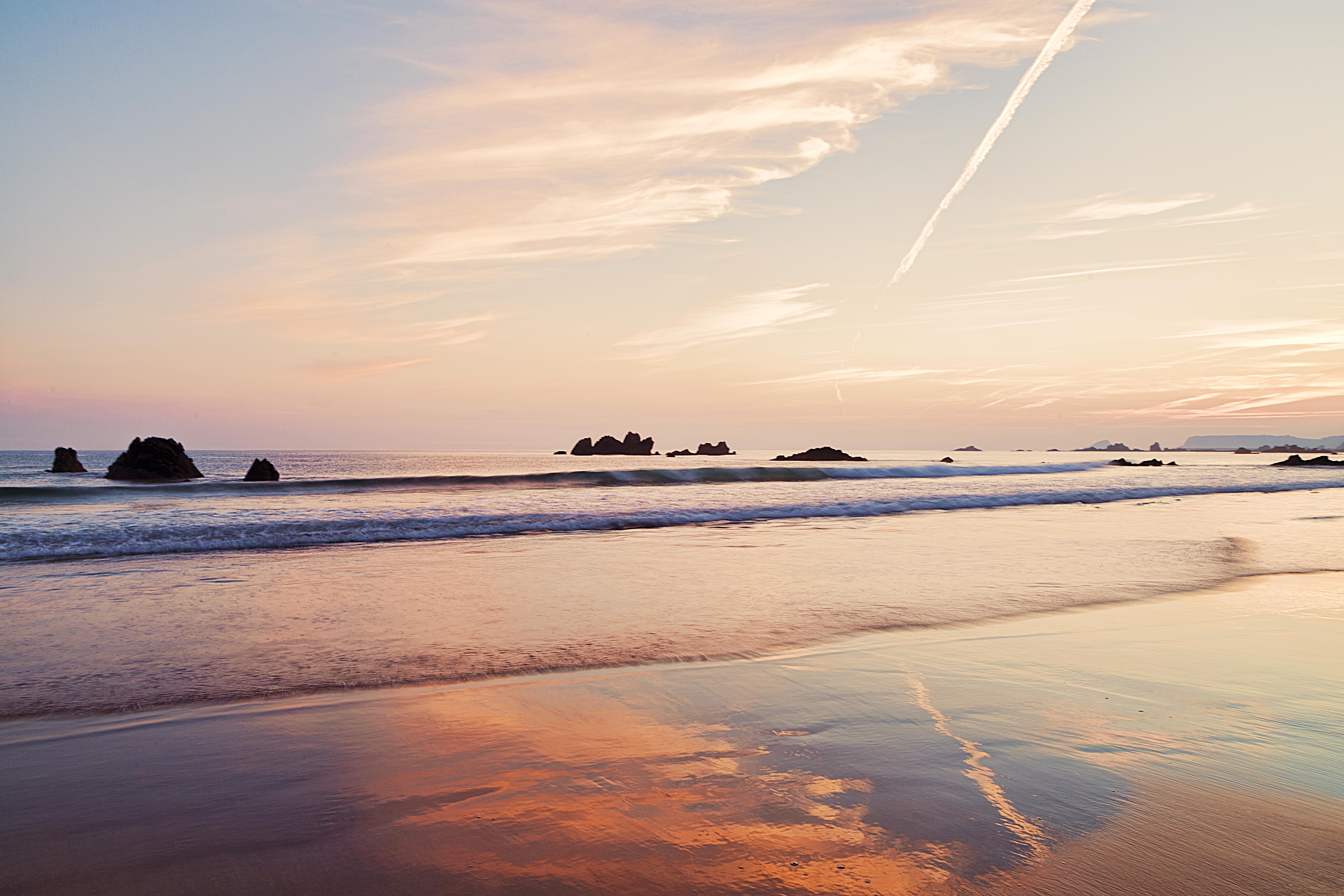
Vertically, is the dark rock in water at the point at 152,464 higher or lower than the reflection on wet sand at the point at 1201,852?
higher

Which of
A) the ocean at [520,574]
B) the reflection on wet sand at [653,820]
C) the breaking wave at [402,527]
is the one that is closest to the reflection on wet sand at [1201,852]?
the reflection on wet sand at [653,820]

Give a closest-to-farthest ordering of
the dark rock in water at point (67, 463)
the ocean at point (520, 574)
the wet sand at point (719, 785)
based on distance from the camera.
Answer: the wet sand at point (719, 785) < the ocean at point (520, 574) < the dark rock in water at point (67, 463)

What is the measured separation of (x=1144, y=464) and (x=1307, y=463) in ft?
38.4

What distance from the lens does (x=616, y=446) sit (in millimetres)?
95250

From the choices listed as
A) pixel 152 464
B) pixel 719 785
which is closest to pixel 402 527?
pixel 719 785

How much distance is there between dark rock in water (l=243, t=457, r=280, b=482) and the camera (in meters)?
34.1

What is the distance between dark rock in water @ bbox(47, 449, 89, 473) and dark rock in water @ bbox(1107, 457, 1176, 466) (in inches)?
3240

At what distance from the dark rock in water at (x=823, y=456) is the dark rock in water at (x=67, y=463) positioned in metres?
57.3

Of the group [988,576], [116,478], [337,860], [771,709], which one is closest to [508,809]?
[337,860]

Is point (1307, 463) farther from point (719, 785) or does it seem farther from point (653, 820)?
point (653, 820)

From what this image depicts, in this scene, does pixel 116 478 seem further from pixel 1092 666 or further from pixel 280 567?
pixel 1092 666

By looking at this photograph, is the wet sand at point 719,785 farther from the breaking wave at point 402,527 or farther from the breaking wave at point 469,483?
the breaking wave at point 469,483

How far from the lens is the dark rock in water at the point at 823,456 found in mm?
Result: 69625

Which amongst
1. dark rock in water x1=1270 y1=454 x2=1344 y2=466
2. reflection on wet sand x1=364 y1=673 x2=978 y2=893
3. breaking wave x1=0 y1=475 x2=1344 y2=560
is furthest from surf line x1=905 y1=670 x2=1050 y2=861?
dark rock in water x1=1270 y1=454 x2=1344 y2=466
